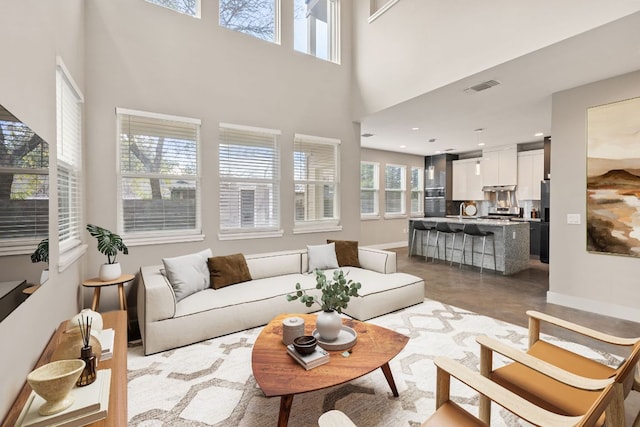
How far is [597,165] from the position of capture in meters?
3.46

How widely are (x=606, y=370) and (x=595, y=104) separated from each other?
3.34 meters

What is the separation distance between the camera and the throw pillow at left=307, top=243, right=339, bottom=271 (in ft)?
12.6

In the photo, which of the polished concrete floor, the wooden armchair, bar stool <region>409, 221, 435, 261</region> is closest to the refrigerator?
the polished concrete floor

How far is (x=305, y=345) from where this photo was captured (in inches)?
68.7

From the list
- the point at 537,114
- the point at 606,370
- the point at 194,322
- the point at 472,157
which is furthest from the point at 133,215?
the point at 472,157

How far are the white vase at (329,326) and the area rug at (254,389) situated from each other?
15.4 inches

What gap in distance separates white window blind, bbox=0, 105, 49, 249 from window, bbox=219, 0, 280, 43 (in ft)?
11.8

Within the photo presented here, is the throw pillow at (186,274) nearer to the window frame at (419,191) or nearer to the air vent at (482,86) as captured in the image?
the air vent at (482,86)

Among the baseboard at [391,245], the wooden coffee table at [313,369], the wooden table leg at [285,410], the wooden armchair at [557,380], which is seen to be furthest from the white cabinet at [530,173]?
the wooden table leg at [285,410]

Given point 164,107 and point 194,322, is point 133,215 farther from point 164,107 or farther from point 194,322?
point 194,322

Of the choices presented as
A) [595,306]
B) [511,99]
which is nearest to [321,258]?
[595,306]

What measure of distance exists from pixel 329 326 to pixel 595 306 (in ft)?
11.9

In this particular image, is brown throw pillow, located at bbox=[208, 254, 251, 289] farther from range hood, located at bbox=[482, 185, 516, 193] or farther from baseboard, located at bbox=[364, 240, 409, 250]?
range hood, located at bbox=[482, 185, 516, 193]

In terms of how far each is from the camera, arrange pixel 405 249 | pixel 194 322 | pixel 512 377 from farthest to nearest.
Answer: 1. pixel 405 249
2. pixel 194 322
3. pixel 512 377
